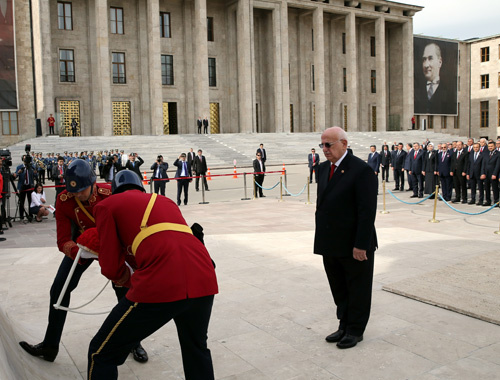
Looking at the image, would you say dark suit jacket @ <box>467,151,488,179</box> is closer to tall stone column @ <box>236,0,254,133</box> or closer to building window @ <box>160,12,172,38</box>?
tall stone column @ <box>236,0,254,133</box>

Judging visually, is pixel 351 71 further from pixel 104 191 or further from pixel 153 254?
pixel 153 254

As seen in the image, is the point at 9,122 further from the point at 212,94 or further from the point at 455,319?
the point at 455,319

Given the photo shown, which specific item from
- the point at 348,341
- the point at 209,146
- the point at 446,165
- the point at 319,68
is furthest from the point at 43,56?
the point at 348,341

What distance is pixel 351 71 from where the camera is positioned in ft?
165

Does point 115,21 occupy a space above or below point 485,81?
above

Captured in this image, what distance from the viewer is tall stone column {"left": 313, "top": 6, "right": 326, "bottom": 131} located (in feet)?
156

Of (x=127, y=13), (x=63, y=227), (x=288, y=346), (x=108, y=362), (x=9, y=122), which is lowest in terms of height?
(x=288, y=346)

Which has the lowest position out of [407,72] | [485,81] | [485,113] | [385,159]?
[385,159]

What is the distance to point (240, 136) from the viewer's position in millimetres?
41375

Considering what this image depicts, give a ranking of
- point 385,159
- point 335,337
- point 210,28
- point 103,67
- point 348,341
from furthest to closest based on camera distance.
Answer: point 210,28 → point 103,67 → point 385,159 → point 335,337 → point 348,341

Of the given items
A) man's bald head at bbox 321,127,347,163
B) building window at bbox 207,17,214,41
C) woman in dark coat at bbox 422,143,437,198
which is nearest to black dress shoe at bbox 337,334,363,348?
man's bald head at bbox 321,127,347,163

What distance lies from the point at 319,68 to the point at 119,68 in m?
19.2

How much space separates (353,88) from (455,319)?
Answer: 156 ft

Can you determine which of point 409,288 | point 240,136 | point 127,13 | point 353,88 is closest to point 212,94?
point 240,136
